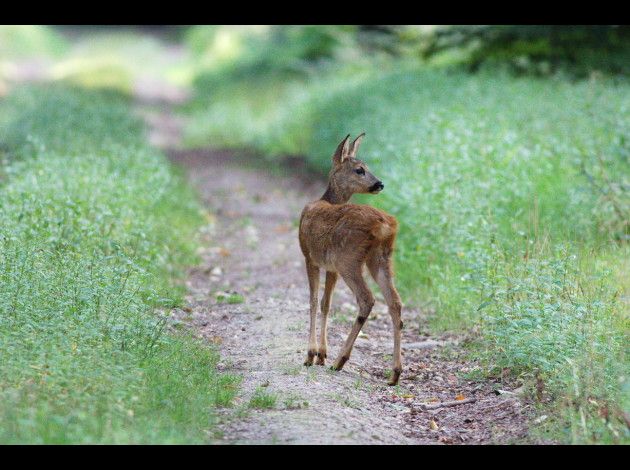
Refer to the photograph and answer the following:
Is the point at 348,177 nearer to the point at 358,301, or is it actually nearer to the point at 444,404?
the point at 358,301

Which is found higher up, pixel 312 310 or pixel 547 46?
pixel 547 46

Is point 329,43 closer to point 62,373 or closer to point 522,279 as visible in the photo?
point 522,279

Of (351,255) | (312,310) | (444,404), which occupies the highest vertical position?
(351,255)

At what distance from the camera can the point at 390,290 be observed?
25.1ft

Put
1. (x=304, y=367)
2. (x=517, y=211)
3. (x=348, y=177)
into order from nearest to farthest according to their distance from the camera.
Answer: (x=304, y=367), (x=348, y=177), (x=517, y=211)

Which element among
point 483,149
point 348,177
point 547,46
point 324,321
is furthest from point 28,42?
point 324,321

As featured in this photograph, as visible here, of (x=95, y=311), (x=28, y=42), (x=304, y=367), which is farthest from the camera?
(x=28, y=42)

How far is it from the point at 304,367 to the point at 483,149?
486 cm

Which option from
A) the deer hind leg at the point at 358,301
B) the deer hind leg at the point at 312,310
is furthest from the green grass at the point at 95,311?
the deer hind leg at the point at 358,301

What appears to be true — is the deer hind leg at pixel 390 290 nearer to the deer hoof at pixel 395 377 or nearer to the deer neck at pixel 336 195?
the deer hoof at pixel 395 377

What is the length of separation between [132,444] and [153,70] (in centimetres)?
3894

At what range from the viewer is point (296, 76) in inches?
1091
